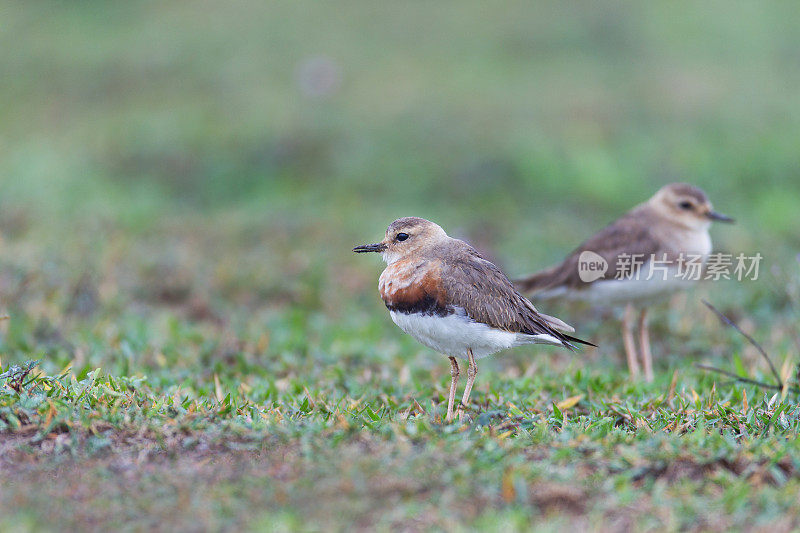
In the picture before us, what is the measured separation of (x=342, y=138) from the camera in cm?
1067

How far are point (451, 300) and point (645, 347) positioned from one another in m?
2.29

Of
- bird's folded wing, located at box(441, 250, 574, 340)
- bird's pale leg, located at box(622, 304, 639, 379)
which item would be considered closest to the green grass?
bird's pale leg, located at box(622, 304, 639, 379)

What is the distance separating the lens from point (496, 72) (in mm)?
12008

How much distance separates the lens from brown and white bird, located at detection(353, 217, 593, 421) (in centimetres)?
454

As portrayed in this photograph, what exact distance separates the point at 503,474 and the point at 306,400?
61.9 inches

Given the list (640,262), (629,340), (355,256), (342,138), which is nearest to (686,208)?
(640,262)

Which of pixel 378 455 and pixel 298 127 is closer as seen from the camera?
pixel 378 455

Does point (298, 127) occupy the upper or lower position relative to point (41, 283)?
upper

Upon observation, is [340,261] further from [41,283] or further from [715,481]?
[715,481]

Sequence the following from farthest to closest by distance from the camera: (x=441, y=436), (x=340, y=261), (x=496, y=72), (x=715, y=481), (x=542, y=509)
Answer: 1. (x=496, y=72)
2. (x=340, y=261)
3. (x=441, y=436)
4. (x=715, y=481)
5. (x=542, y=509)

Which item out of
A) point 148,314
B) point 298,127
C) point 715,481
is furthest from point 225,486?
point 298,127

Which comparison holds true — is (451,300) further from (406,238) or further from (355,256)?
(355,256)

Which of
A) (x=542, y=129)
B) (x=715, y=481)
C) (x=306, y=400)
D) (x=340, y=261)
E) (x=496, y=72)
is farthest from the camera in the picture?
(x=496, y=72)

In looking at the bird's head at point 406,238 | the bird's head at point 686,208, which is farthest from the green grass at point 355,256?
the bird's head at point 406,238
